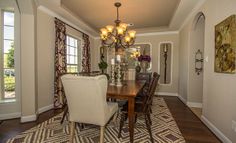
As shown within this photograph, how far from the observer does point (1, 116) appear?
280 centimetres

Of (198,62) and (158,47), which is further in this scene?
(158,47)

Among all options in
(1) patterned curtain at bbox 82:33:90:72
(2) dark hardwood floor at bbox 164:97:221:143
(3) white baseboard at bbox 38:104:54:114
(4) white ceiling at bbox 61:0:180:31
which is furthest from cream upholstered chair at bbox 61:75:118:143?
(1) patterned curtain at bbox 82:33:90:72

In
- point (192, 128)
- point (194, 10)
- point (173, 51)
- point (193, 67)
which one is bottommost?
point (192, 128)

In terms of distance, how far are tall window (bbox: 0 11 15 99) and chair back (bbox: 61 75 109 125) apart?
205 cm

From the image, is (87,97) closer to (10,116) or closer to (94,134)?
(94,134)

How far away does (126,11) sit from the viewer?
3.64 m

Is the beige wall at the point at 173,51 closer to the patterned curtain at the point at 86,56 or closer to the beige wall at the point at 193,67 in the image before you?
the beige wall at the point at 193,67

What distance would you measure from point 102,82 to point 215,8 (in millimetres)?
2349

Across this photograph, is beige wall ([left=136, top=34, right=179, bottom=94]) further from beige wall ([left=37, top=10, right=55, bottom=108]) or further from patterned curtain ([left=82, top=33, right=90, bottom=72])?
beige wall ([left=37, top=10, right=55, bottom=108])

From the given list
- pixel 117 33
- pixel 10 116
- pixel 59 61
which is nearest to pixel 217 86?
pixel 117 33

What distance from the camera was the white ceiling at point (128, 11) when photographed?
10.4 ft

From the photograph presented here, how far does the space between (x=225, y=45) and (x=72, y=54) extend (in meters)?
4.33

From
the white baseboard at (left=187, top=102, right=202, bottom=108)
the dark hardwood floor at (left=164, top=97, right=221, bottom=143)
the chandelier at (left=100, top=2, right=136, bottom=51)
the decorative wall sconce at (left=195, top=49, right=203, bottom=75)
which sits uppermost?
the chandelier at (left=100, top=2, right=136, bottom=51)

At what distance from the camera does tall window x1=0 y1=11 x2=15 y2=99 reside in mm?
2896
